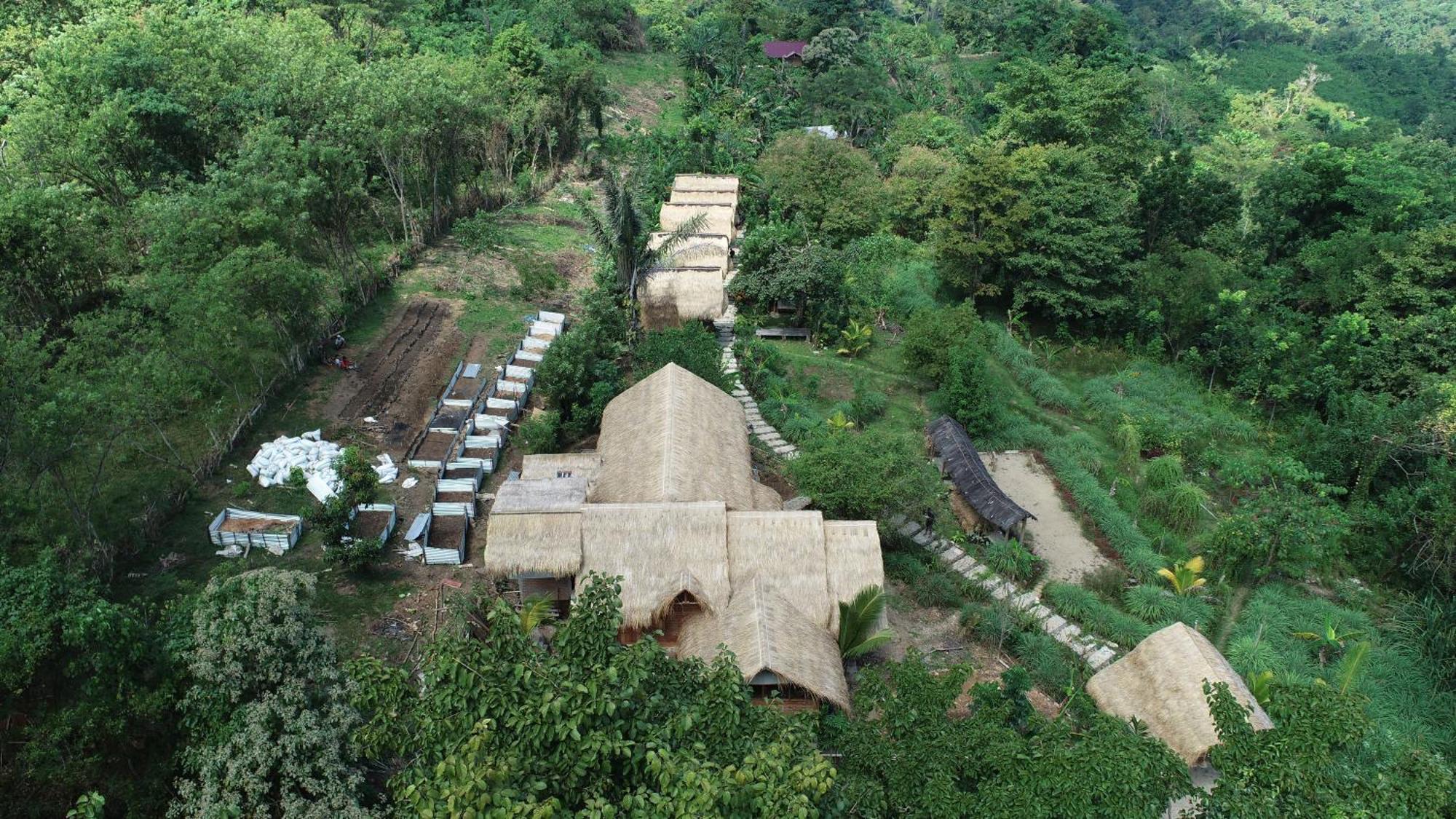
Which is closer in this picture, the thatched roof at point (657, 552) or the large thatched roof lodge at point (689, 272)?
the thatched roof at point (657, 552)

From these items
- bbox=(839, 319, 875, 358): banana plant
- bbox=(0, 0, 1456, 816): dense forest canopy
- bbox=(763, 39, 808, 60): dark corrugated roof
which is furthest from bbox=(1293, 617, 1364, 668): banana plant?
bbox=(763, 39, 808, 60): dark corrugated roof

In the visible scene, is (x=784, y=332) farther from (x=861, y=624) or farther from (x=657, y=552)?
(x=861, y=624)

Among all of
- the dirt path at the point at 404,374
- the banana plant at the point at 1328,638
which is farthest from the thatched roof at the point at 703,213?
the banana plant at the point at 1328,638

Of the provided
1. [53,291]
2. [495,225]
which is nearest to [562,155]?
[495,225]

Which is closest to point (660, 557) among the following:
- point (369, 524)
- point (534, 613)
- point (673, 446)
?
point (534, 613)

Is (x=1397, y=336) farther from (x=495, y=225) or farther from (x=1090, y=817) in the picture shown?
(x=495, y=225)

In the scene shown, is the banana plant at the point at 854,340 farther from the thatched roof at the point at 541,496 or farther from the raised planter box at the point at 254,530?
the raised planter box at the point at 254,530

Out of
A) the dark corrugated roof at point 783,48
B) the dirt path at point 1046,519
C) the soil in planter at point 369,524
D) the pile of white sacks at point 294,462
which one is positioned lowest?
the dirt path at point 1046,519
